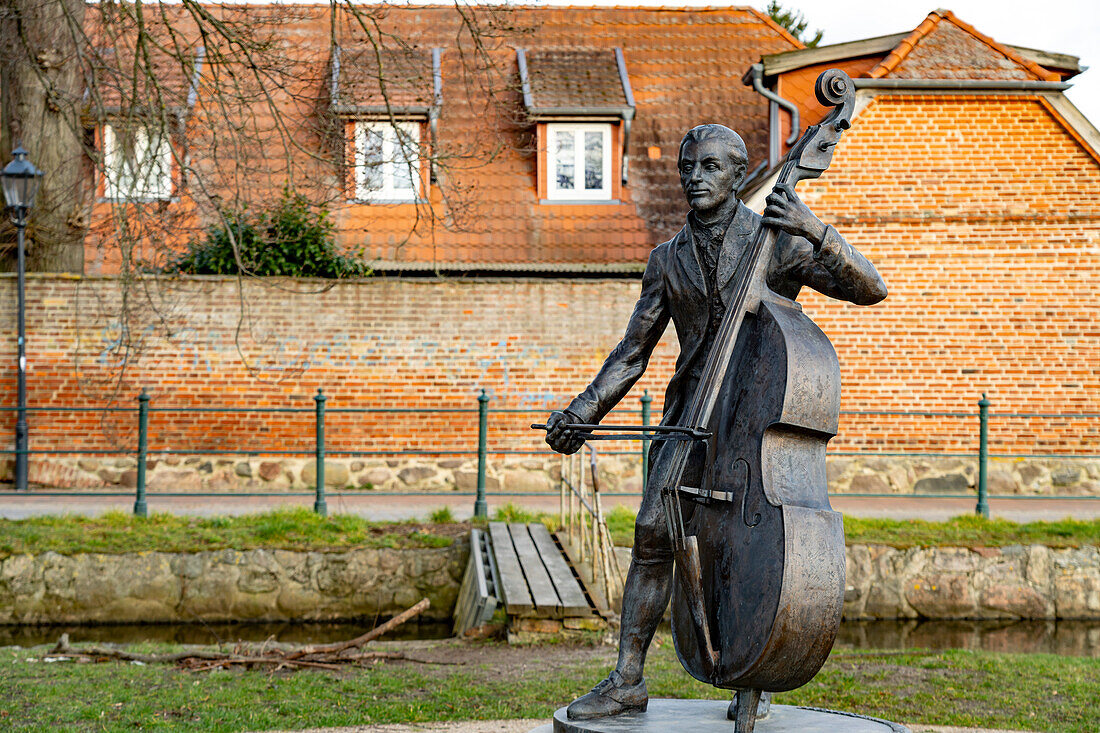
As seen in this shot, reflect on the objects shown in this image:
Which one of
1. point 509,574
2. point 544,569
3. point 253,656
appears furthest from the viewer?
point 544,569

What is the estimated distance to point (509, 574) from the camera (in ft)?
30.5

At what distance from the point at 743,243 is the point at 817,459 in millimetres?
876

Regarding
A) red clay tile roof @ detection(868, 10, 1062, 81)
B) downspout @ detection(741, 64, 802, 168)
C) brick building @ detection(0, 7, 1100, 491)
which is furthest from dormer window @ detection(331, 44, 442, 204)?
red clay tile roof @ detection(868, 10, 1062, 81)

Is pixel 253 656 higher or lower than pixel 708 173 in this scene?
lower

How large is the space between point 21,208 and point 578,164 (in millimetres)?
7616

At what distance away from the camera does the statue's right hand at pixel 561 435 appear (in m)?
4.43

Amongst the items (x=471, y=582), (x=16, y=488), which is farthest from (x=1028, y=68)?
(x=16, y=488)

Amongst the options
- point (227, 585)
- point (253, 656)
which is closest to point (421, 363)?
point (227, 585)

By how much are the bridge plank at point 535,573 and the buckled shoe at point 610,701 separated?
4.02 metres

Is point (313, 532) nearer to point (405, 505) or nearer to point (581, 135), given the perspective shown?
point (405, 505)

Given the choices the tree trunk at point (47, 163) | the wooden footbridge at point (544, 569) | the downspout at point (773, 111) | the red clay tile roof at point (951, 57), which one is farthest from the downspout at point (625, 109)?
the wooden footbridge at point (544, 569)

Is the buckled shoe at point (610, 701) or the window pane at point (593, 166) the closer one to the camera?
the buckled shoe at point (610, 701)

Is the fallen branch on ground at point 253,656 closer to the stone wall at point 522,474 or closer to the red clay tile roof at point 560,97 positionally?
the stone wall at point 522,474

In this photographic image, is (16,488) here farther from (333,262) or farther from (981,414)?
Answer: (981,414)
